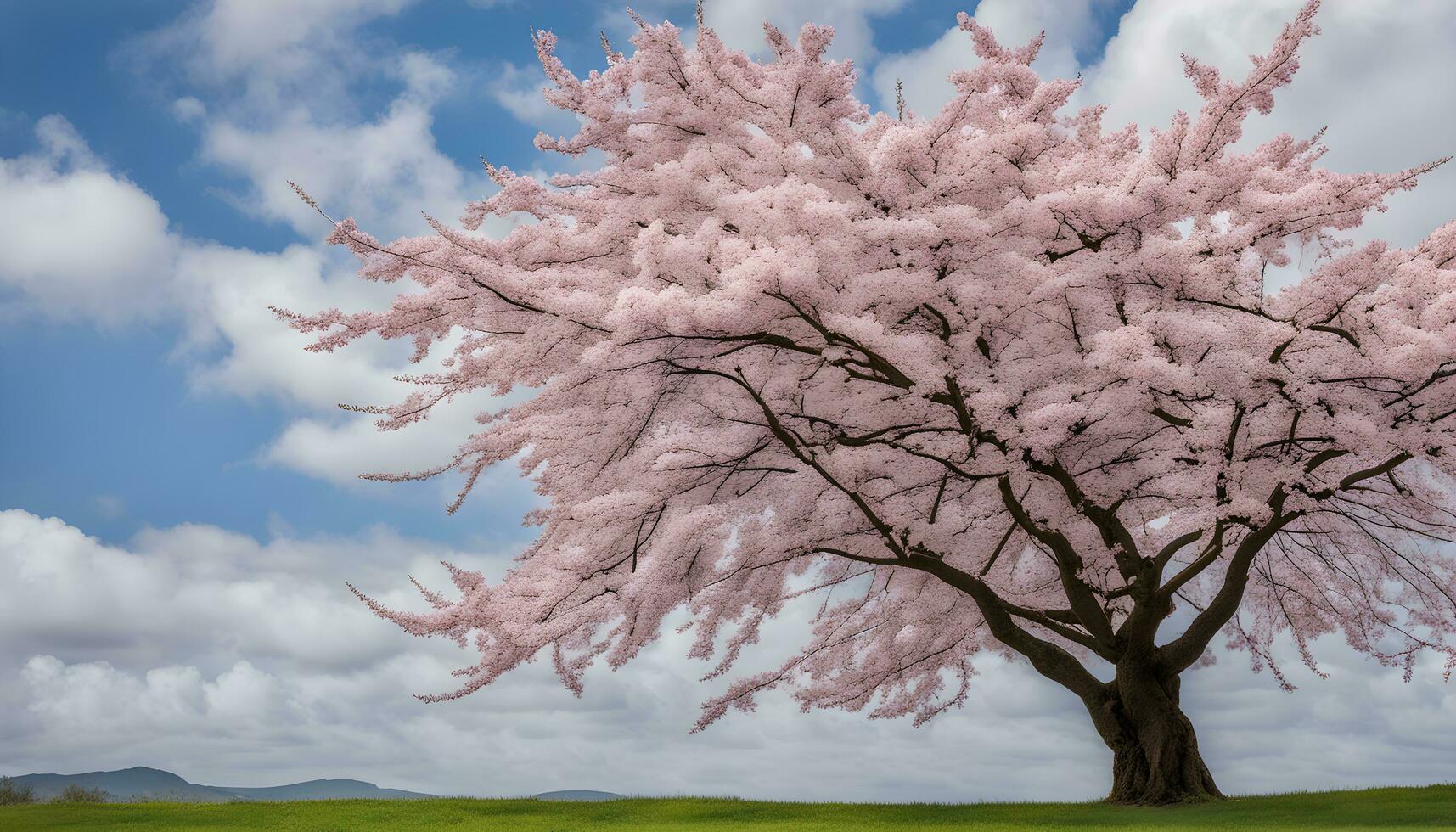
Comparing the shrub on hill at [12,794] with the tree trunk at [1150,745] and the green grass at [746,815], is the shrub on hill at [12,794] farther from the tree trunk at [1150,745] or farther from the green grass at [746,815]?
the tree trunk at [1150,745]

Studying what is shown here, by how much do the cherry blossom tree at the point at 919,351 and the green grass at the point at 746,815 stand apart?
1218mm

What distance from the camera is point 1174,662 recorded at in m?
13.6


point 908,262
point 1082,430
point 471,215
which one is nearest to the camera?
point 908,262

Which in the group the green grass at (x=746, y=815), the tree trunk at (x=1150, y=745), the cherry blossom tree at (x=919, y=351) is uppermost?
the cherry blossom tree at (x=919, y=351)

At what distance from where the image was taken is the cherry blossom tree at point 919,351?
1049 cm

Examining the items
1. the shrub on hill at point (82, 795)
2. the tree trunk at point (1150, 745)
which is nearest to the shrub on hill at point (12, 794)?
the shrub on hill at point (82, 795)

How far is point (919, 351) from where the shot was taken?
10.4 metres

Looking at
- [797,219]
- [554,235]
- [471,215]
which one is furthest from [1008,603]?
[471,215]

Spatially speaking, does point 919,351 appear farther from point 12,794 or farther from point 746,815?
point 12,794

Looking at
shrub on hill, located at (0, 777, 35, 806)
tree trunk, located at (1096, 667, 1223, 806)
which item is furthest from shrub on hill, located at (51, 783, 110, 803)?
tree trunk, located at (1096, 667, 1223, 806)

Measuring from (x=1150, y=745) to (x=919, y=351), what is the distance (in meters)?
6.49

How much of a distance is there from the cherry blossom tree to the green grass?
3.99 ft

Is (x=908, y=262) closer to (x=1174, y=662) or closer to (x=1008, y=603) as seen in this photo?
(x=1008, y=603)

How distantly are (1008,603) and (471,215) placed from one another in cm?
864
